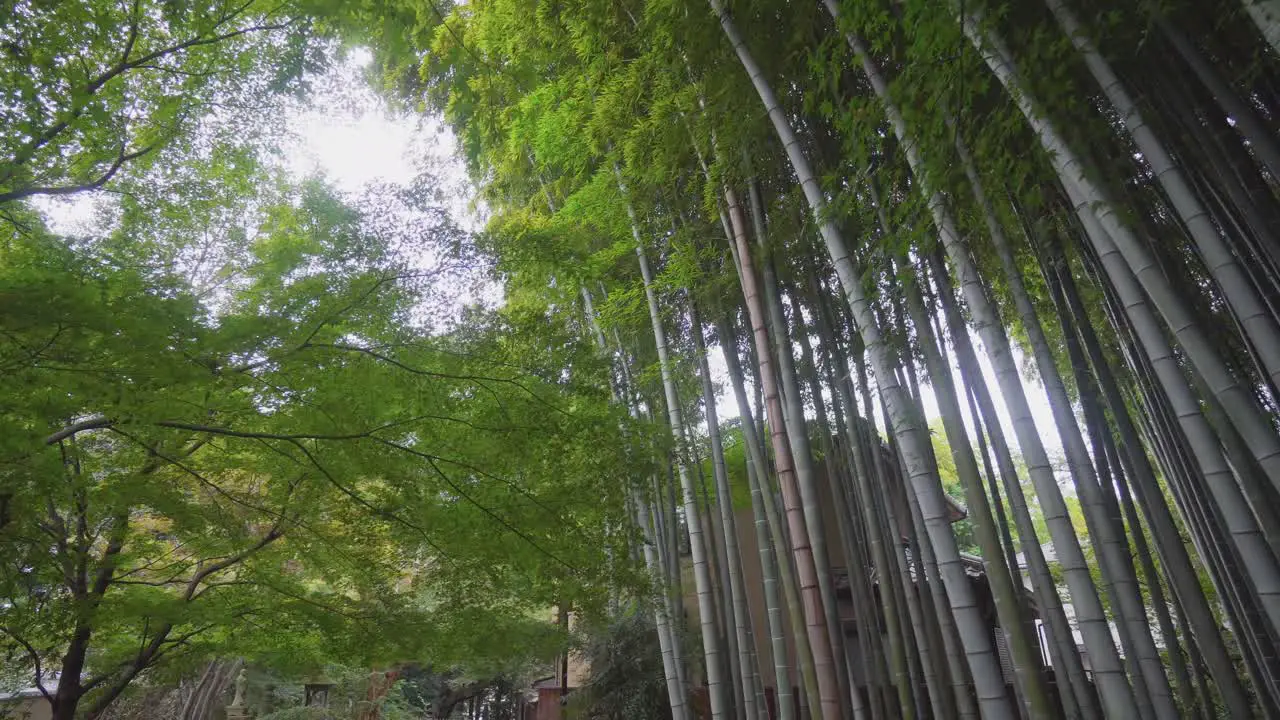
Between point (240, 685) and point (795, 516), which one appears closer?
point (795, 516)

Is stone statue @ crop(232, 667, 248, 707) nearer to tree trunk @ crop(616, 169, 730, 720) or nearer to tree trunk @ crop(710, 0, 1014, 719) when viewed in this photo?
tree trunk @ crop(616, 169, 730, 720)

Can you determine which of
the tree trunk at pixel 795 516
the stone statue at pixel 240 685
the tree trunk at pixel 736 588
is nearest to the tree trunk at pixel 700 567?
the tree trunk at pixel 736 588

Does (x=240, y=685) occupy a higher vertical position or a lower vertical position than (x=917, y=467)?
higher

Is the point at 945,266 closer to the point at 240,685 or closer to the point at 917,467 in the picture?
the point at 917,467

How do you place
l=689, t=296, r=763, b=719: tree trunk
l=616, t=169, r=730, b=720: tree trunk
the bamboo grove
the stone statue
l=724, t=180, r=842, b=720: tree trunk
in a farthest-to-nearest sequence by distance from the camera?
1. the stone statue
2. l=689, t=296, r=763, b=719: tree trunk
3. l=616, t=169, r=730, b=720: tree trunk
4. l=724, t=180, r=842, b=720: tree trunk
5. the bamboo grove

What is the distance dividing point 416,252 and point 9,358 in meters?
1.76

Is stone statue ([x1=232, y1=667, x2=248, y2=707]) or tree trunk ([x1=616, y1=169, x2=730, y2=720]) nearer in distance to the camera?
tree trunk ([x1=616, y1=169, x2=730, y2=720])

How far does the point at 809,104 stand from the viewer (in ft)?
10.3

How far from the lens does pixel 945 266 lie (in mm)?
3912

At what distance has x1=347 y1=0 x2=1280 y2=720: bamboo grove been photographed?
2207mm

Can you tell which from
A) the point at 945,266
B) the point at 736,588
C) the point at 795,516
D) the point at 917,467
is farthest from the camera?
the point at 736,588

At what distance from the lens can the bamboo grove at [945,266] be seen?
221cm

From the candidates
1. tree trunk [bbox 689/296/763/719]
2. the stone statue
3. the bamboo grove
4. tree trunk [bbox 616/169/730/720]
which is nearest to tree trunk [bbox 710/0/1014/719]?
the bamboo grove

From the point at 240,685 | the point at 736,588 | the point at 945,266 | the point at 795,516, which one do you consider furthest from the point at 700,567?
the point at 240,685
